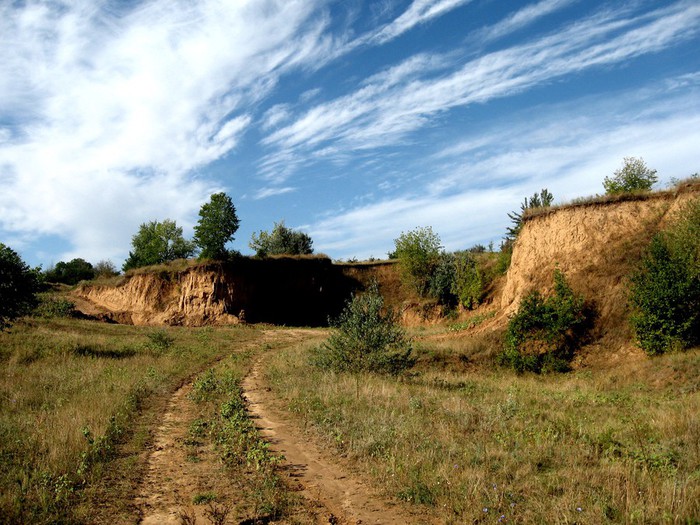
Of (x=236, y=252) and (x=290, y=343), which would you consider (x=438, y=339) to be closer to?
(x=290, y=343)

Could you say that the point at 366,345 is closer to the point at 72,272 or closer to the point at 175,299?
the point at 175,299

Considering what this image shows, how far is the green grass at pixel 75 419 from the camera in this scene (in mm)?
6219

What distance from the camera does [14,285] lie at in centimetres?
2273

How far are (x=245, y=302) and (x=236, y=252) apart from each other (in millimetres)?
5212

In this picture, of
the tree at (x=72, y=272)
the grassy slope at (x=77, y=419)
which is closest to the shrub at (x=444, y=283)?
the grassy slope at (x=77, y=419)

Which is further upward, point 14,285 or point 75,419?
point 14,285

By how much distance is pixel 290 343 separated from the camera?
28.6 metres

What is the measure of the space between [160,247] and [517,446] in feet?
204

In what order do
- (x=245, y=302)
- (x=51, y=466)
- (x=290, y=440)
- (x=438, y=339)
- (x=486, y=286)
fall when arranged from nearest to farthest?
(x=51, y=466)
(x=290, y=440)
(x=438, y=339)
(x=486, y=286)
(x=245, y=302)

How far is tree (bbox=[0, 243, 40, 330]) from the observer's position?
22.3m

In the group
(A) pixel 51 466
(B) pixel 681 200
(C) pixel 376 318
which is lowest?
(A) pixel 51 466

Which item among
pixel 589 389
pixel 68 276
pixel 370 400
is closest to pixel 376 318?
pixel 370 400

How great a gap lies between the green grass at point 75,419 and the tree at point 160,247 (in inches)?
1585

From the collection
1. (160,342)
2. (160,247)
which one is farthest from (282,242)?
(160,342)
